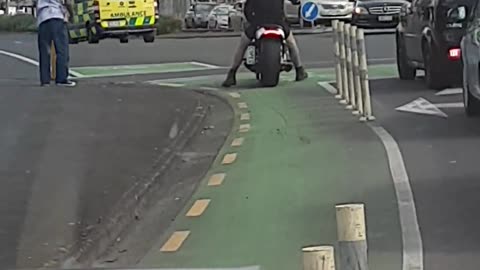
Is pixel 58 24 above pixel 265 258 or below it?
above

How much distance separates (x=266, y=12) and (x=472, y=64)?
20.2ft

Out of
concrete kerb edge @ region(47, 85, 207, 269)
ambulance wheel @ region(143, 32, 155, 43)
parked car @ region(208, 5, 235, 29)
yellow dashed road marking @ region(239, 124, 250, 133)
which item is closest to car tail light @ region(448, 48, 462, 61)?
yellow dashed road marking @ region(239, 124, 250, 133)

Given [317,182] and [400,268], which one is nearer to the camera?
[400,268]

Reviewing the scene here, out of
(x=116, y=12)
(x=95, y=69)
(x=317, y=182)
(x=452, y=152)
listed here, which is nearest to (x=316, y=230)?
(x=317, y=182)

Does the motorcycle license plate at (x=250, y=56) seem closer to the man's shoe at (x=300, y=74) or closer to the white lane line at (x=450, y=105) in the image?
the man's shoe at (x=300, y=74)

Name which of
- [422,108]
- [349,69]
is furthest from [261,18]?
[422,108]

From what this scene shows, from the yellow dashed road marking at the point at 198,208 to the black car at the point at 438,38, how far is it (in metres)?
6.89

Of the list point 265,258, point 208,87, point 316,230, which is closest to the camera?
point 265,258

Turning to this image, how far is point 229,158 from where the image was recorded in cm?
1264

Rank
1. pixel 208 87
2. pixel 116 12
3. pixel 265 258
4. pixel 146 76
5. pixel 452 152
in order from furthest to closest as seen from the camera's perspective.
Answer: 1. pixel 116 12
2. pixel 146 76
3. pixel 208 87
4. pixel 452 152
5. pixel 265 258

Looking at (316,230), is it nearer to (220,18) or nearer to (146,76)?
(146,76)

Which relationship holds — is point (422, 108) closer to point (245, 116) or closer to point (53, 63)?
point (245, 116)

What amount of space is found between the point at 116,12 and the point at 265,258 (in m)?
28.7

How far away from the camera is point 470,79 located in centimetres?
1359
